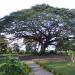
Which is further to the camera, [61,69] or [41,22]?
[41,22]

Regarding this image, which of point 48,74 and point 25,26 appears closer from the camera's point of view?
point 48,74

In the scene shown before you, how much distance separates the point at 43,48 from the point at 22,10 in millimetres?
5578

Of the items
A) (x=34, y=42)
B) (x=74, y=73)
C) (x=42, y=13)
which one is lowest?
(x=74, y=73)

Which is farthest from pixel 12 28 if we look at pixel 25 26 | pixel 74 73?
pixel 74 73

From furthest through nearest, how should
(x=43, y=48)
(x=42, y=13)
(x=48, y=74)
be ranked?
1. (x=43, y=48)
2. (x=42, y=13)
3. (x=48, y=74)

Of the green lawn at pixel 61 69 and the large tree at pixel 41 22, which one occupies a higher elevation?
the large tree at pixel 41 22

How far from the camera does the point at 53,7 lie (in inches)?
1590

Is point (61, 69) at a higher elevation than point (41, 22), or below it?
below

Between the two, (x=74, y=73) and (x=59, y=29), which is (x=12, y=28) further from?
(x=74, y=73)

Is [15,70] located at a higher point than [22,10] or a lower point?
lower

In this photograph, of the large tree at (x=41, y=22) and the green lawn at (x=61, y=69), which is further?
the large tree at (x=41, y=22)

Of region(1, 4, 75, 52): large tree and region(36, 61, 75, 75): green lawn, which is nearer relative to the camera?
region(36, 61, 75, 75): green lawn

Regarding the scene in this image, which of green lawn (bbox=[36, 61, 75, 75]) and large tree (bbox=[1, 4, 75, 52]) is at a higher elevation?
large tree (bbox=[1, 4, 75, 52])

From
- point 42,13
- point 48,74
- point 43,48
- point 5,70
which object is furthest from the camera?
point 43,48
